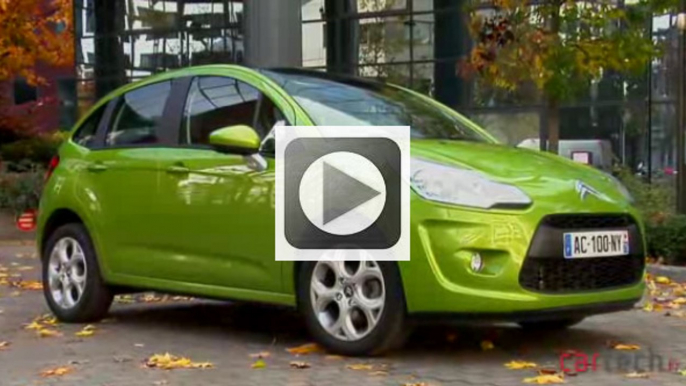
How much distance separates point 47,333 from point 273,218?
2.06m

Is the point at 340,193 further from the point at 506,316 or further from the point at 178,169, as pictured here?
the point at 178,169

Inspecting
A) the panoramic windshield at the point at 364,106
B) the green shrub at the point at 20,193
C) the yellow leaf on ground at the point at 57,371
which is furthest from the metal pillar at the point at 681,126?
the green shrub at the point at 20,193

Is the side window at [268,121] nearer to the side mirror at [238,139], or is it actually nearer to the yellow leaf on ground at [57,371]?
the side mirror at [238,139]

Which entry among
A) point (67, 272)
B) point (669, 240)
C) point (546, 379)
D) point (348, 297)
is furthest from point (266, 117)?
point (669, 240)

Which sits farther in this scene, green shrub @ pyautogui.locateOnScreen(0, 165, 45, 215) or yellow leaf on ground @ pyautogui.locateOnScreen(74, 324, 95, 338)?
green shrub @ pyautogui.locateOnScreen(0, 165, 45, 215)

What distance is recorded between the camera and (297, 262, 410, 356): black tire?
238 inches

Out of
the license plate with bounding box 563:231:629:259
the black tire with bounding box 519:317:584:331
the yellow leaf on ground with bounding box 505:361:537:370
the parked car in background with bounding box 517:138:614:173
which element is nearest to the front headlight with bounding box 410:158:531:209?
the license plate with bounding box 563:231:629:259

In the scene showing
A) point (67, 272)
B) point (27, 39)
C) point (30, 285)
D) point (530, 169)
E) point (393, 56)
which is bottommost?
point (30, 285)

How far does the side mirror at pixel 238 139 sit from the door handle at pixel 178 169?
1.35 ft

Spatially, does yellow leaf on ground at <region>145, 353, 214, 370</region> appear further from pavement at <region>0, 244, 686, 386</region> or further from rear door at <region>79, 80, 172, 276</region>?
rear door at <region>79, 80, 172, 276</region>

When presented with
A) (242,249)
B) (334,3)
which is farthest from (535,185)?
(334,3)

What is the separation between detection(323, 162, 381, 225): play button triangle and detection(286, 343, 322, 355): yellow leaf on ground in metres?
0.82

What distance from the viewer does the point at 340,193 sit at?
247 inches

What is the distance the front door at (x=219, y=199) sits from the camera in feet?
21.8
